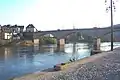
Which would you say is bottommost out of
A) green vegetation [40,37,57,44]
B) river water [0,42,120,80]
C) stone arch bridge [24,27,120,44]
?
river water [0,42,120,80]

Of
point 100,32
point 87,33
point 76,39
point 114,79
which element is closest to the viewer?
point 114,79

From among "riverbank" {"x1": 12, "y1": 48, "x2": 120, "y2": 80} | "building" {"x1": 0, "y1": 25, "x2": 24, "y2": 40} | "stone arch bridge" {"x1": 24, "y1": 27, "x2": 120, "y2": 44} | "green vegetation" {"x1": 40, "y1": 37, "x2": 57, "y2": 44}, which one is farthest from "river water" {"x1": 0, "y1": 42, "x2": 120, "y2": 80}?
"green vegetation" {"x1": 40, "y1": 37, "x2": 57, "y2": 44}

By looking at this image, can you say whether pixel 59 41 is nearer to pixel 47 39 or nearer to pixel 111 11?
pixel 47 39

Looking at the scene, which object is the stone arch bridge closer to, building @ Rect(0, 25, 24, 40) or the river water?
building @ Rect(0, 25, 24, 40)

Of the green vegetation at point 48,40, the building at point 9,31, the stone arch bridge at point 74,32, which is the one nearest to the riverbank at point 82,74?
the stone arch bridge at point 74,32

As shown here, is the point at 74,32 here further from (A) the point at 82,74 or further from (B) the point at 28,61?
(A) the point at 82,74

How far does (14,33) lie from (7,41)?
17.8m

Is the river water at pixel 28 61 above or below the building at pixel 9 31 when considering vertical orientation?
below

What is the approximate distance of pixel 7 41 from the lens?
339ft

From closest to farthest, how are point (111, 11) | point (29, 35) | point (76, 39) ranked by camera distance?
point (111, 11), point (29, 35), point (76, 39)

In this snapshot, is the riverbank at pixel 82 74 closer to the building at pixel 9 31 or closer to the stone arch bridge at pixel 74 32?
the stone arch bridge at pixel 74 32

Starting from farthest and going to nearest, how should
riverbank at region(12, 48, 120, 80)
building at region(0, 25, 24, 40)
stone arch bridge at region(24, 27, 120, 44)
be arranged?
building at region(0, 25, 24, 40)
stone arch bridge at region(24, 27, 120, 44)
riverbank at region(12, 48, 120, 80)

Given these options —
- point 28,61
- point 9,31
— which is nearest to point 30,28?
point 9,31

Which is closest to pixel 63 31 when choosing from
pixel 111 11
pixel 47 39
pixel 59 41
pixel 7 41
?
pixel 59 41
